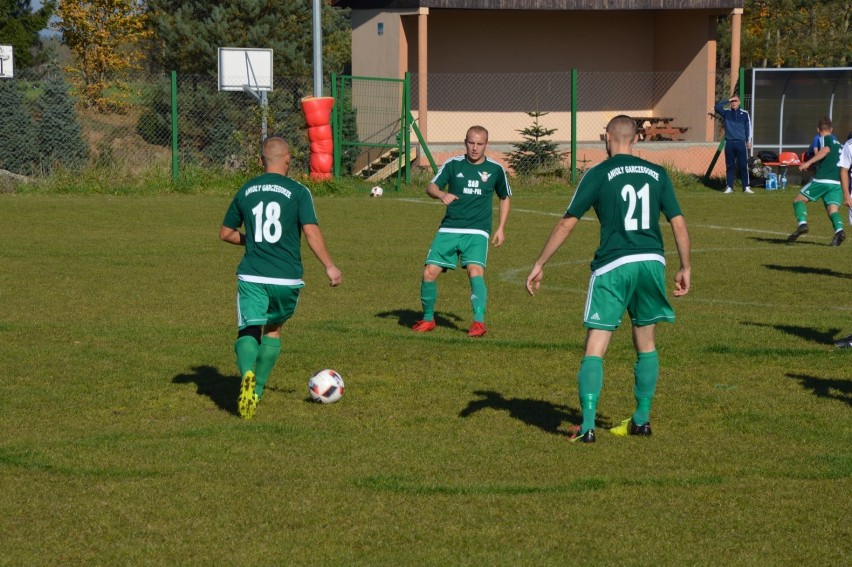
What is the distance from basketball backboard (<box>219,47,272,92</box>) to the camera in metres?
31.4

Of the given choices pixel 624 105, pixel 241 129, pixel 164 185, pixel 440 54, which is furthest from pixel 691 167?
pixel 164 185

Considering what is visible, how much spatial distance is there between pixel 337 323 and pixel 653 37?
2857 centimetres

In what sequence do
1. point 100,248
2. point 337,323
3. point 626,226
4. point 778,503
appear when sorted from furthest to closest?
1. point 100,248
2. point 337,323
3. point 626,226
4. point 778,503

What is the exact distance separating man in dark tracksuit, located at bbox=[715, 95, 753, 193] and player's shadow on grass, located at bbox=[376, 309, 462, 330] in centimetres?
1675

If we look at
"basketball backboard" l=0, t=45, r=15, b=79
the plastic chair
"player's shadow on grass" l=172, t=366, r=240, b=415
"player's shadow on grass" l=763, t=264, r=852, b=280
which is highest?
"basketball backboard" l=0, t=45, r=15, b=79

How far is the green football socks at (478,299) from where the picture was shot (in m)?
11.2

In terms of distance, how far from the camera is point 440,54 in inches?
1431

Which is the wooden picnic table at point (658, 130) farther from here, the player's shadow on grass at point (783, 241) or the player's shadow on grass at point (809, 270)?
the player's shadow on grass at point (809, 270)

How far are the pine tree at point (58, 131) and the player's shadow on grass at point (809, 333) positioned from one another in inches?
795

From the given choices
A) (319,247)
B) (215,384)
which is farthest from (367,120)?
(319,247)

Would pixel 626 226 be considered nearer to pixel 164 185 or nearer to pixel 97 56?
pixel 164 185

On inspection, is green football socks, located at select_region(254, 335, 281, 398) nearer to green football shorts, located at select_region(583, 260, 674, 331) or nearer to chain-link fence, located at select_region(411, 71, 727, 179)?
green football shorts, located at select_region(583, 260, 674, 331)

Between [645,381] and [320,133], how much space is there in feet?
71.0

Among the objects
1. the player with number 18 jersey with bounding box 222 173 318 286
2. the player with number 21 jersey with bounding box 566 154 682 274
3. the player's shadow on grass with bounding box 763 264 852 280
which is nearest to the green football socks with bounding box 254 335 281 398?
the player with number 18 jersey with bounding box 222 173 318 286
